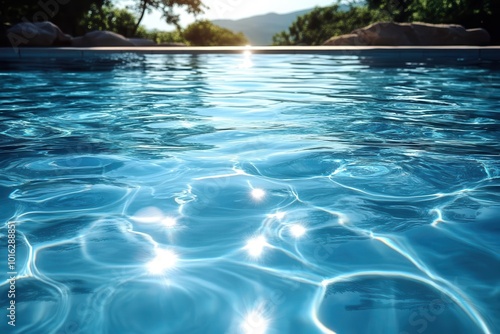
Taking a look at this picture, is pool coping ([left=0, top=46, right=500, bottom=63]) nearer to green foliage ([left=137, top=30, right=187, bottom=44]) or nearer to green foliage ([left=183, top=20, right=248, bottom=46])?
green foliage ([left=137, top=30, right=187, bottom=44])

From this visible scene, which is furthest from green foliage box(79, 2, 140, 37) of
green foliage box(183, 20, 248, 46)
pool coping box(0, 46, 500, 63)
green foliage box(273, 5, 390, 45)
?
pool coping box(0, 46, 500, 63)

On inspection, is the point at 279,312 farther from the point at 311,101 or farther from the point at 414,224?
the point at 311,101

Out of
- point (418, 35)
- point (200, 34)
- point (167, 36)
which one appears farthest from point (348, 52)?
→ point (167, 36)

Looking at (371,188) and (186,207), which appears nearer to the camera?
(186,207)

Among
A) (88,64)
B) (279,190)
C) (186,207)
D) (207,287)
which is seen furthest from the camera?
(88,64)

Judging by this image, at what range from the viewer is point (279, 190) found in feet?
7.39

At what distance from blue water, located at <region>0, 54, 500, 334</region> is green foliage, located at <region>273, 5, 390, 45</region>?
2156 cm

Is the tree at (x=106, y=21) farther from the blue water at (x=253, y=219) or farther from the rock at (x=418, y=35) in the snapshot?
the blue water at (x=253, y=219)

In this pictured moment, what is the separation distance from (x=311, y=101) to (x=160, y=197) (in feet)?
9.94

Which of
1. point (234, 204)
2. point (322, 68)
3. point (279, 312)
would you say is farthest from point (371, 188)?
point (322, 68)

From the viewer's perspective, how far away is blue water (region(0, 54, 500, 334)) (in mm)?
1325

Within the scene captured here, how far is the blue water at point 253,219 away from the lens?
1325mm

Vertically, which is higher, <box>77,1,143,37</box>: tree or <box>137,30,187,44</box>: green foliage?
<box>77,1,143,37</box>: tree

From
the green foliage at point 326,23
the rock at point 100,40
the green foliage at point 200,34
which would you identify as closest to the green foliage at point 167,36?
the green foliage at point 200,34
